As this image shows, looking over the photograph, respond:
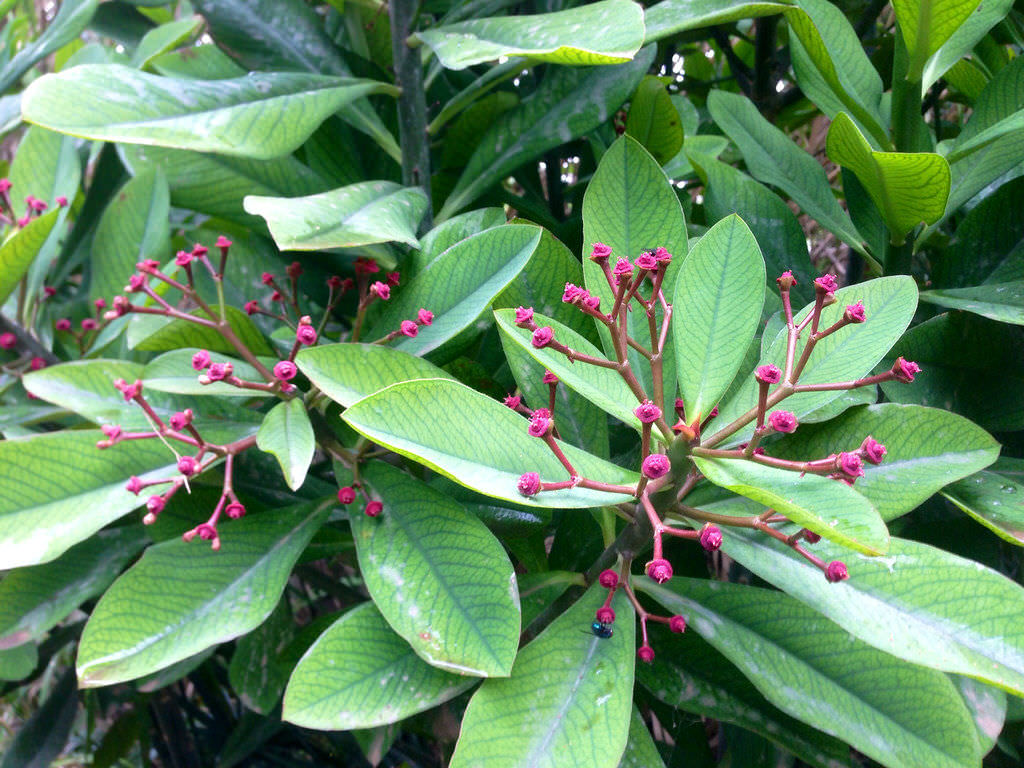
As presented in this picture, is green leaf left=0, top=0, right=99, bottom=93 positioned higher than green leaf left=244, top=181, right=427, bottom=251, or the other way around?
green leaf left=0, top=0, right=99, bottom=93

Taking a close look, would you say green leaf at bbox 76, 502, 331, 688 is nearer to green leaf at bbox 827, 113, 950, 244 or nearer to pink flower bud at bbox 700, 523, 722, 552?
pink flower bud at bbox 700, 523, 722, 552

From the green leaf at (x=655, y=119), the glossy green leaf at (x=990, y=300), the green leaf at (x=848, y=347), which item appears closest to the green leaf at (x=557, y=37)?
the green leaf at (x=655, y=119)

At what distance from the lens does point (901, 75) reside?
77 centimetres

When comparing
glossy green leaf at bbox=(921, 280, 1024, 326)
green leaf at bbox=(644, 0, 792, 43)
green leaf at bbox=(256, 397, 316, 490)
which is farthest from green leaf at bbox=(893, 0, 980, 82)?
green leaf at bbox=(256, 397, 316, 490)

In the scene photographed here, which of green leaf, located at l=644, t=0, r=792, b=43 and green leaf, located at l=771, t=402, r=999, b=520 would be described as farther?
green leaf, located at l=644, t=0, r=792, b=43

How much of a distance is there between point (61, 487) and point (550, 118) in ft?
2.11

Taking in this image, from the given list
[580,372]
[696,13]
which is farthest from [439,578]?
[696,13]

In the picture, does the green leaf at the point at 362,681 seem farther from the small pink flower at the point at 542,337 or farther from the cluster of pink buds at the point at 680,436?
the small pink flower at the point at 542,337

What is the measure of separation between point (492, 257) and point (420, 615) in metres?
0.32

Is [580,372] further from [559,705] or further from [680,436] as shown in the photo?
[559,705]

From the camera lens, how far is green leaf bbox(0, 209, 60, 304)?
89cm

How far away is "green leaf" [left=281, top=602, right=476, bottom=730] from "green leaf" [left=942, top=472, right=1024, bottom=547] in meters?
0.43

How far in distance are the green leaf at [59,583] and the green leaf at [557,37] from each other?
69cm

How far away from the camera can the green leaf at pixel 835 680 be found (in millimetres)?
558
